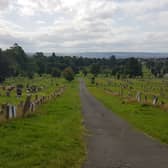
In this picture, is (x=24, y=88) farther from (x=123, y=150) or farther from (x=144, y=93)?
(x=123, y=150)

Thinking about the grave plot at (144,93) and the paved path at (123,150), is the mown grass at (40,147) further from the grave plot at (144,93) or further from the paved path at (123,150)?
the grave plot at (144,93)

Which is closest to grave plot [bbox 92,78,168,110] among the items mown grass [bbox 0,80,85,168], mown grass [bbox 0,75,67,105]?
mown grass [bbox 0,75,67,105]

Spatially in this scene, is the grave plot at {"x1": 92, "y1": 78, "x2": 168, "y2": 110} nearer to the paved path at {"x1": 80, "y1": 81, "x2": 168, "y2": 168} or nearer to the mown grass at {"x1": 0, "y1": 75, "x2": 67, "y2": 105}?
the mown grass at {"x1": 0, "y1": 75, "x2": 67, "y2": 105}

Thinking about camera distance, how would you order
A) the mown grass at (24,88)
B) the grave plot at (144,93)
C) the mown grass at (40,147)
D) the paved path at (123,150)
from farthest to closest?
1. the mown grass at (24,88)
2. the grave plot at (144,93)
3. the paved path at (123,150)
4. the mown grass at (40,147)

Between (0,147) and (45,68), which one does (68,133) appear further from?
(45,68)

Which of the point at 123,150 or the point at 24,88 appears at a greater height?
the point at 123,150

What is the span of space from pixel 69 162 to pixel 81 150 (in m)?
1.86

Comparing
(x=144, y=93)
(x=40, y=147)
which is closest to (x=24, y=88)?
(x=144, y=93)

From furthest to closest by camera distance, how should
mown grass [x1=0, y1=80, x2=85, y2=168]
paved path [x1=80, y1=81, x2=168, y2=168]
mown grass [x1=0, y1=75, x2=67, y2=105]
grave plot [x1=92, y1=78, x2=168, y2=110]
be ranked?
mown grass [x1=0, y1=75, x2=67, y2=105]
grave plot [x1=92, y1=78, x2=168, y2=110]
paved path [x1=80, y1=81, x2=168, y2=168]
mown grass [x1=0, y1=80, x2=85, y2=168]

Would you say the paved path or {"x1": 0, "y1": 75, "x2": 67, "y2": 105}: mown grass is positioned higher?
the paved path

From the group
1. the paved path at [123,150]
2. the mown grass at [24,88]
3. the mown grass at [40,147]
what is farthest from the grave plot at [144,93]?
the mown grass at [40,147]

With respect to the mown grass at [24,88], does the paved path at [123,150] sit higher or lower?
higher

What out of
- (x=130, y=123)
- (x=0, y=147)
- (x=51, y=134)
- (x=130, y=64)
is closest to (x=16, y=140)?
(x=0, y=147)

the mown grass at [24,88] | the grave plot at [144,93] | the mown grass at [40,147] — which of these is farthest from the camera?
the mown grass at [24,88]
